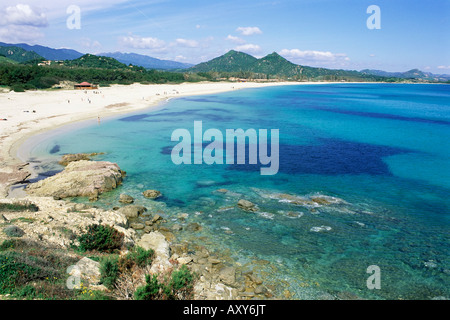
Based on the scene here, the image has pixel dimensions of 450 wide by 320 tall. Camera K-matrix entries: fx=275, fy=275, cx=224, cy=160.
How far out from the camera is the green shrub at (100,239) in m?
11.9

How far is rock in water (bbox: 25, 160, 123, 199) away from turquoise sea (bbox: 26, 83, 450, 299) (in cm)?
91

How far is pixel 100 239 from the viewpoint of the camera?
12180 millimetres

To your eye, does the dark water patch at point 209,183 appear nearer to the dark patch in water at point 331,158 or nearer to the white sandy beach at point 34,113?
the dark patch in water at point 331,158

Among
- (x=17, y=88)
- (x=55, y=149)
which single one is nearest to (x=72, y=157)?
(x=55, y=149)

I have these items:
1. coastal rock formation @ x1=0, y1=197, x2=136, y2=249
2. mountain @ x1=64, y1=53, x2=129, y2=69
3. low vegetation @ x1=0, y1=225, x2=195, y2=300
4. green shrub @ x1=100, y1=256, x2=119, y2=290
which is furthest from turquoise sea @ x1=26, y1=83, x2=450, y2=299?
mountain @ x1=64, y1=53, x2=129, y2=69

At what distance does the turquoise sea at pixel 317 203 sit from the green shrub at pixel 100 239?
3.58 m

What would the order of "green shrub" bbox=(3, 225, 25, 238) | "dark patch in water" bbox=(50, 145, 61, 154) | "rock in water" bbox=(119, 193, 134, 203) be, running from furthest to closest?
"dark patch in water" bbox=(50, 145, 61, 154) < "rock in water" bbox=(119, 193, 134, 203) < "green shrub" bbox=(3, 225, 25, 238)

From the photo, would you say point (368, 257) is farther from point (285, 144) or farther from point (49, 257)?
point (285, 144)

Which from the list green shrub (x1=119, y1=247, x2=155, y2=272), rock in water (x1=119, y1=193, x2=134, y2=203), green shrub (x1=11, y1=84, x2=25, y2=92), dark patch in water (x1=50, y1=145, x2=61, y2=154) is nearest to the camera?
green shrub (x1=119, y1=247, x2=155, y2=272)

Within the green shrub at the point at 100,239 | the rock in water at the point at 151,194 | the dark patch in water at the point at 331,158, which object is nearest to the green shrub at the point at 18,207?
the green shrub at the point at 100,239

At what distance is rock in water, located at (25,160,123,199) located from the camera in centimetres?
1877

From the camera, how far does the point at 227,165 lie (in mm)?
26828

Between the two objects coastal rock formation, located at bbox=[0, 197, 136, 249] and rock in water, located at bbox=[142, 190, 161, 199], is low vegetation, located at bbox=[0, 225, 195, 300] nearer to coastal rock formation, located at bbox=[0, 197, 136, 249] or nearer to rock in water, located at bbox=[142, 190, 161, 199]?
coastal rock formation, located at bbox=[0, 197, 136, 249]

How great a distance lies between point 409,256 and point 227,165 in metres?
16.6
